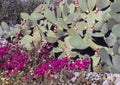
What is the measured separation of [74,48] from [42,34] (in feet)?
2.88

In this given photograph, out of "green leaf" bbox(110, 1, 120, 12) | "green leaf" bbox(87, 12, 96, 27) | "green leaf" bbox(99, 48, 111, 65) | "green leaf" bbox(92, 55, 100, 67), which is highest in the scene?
"green leaf" bbox(110, 1, 120, 12)

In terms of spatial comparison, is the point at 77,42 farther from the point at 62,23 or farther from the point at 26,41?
the point at 26,41

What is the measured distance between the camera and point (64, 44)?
270 inches

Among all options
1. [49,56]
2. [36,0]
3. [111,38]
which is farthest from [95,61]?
[36,0]

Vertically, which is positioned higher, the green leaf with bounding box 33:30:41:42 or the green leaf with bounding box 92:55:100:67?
the green leaf with bounding box 33:30:41:42

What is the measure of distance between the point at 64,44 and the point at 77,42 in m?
0.66

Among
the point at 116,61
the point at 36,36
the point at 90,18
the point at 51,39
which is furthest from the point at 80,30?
the point at 36,36

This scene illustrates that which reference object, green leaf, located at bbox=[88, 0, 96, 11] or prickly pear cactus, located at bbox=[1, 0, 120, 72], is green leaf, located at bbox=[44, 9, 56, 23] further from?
green leaf, located at bbox=[88, 0, 96, 11]

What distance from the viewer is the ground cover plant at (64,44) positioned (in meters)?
5.11

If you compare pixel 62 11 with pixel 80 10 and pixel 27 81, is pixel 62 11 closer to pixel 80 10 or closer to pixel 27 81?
pixel 80 10

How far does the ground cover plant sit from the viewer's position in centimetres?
511

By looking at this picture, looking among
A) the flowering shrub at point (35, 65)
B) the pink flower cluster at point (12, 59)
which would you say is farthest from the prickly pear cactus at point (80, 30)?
the pink flower cluster at point (12, 59)

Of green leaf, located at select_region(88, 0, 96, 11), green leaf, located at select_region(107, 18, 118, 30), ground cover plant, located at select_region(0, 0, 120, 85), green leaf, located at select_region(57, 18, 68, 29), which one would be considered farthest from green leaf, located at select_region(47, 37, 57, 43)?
green leaf, located at select_region(107, 18, 118, 30)

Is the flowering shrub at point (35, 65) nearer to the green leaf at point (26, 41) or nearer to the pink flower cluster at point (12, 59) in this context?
the pink flower cluster at point (12, 59)
